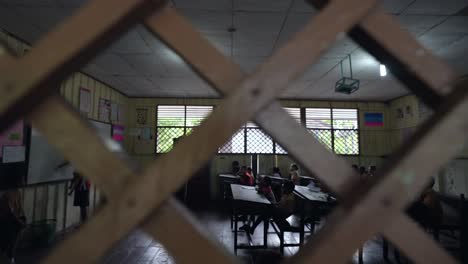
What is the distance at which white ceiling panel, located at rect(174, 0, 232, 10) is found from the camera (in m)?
2.36

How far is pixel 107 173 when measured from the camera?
417 millimetres

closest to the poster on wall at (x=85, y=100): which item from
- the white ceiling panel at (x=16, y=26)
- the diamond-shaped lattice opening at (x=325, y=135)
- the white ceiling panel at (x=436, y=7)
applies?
the white ceiling panel at (x=16, y=26)

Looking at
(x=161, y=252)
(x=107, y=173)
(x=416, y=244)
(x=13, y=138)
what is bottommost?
(x=161, y=252)

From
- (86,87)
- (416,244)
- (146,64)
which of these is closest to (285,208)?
(416,244)

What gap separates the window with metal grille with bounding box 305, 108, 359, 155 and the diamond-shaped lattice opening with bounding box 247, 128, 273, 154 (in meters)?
1.27

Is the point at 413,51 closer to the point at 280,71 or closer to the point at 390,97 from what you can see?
the point at 280,71

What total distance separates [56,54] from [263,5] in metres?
2.41

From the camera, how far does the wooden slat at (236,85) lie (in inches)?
17.5

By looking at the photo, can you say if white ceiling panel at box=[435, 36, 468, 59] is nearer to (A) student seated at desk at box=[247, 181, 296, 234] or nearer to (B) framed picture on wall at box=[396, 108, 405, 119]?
(B) framed picture on wall at box=[396, 108, 405, 119]

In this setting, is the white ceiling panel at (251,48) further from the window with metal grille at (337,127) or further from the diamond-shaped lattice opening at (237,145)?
the window with metal grille at (337,127)

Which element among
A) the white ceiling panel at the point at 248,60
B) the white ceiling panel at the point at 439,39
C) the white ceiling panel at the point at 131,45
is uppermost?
the white ceiling panel at the point at 439,39

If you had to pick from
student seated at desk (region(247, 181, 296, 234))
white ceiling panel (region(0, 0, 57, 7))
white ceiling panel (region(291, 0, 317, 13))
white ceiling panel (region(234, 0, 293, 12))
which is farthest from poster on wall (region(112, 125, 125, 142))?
white ceiling panel (region(291, 0, 317, 13))

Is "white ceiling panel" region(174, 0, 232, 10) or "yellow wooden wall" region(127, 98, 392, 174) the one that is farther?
"yellow wooden wall" region(127, 98, 392, 174)

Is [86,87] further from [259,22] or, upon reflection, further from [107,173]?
[107,173]
